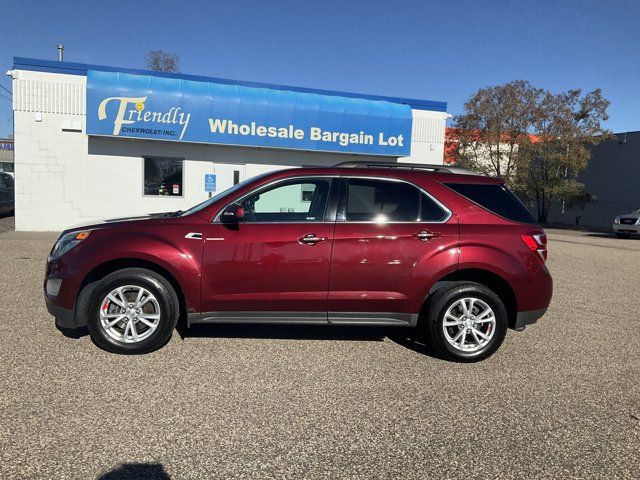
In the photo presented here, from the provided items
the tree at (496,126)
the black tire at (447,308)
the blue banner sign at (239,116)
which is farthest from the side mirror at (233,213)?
the tree at (496,126)

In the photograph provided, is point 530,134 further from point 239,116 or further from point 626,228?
point 239,116

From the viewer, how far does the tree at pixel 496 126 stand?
30.5 metres

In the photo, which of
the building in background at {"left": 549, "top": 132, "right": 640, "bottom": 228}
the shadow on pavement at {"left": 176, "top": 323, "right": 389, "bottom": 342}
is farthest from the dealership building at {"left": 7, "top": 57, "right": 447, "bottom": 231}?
the building in background at {"left": 549, "top": 132, "right": 640, "bottom": 228}

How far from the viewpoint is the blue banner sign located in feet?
44.6

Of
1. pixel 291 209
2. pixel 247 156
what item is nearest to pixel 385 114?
pixel 247 156

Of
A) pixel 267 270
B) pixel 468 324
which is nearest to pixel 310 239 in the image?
pixel 267 270

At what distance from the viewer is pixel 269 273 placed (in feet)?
14.5

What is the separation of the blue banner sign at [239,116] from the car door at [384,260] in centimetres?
1087

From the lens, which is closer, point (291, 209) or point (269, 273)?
point (269, 273)

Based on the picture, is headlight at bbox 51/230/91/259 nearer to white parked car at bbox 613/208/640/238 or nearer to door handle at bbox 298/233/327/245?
door handle at bbox 298/233/327/245

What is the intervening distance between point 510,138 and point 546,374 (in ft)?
96.0

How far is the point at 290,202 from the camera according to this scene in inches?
190

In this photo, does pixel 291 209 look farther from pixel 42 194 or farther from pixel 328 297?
pixel 42 194

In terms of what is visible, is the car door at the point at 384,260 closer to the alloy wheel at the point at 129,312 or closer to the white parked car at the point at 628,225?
the alloy wheel at the point at 129,312
